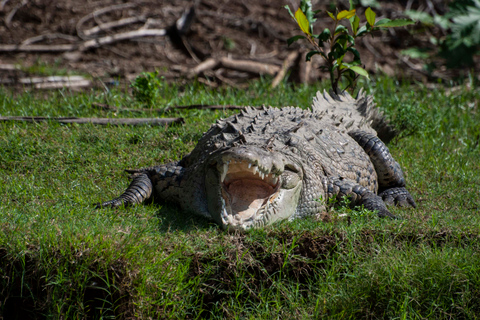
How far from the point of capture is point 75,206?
4.16 m

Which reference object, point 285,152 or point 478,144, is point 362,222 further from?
point 478,144

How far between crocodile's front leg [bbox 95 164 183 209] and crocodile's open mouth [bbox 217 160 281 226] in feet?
2.58

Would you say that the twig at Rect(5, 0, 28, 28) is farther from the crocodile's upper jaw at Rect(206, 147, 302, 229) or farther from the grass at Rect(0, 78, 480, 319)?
the crocodile's upper jaw at Rect(206, 147, 302, 229)

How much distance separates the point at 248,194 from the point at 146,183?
40.3 inches

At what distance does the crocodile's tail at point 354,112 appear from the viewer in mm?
5496

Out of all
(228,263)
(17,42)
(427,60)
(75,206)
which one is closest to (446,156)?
(228,263)

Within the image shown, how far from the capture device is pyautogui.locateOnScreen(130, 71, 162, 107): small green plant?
21.7 ft

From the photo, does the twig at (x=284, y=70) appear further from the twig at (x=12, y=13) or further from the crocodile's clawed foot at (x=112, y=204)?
the twig at (x=12, y=13)

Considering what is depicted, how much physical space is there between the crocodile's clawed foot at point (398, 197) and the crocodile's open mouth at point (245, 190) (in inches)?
54.9

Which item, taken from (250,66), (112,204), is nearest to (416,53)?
(250,66)

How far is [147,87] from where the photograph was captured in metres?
6.66

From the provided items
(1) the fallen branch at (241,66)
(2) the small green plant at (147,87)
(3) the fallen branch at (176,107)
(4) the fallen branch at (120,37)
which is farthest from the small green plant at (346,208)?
(4) the fallen branch at (120,37)

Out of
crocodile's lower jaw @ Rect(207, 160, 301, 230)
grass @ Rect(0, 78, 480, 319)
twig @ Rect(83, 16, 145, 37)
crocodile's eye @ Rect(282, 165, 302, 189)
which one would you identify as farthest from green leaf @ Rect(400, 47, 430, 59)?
crocodile's lower jaw @ Rect(207, 160, 301, 230)

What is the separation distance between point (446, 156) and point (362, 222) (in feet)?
8.41
